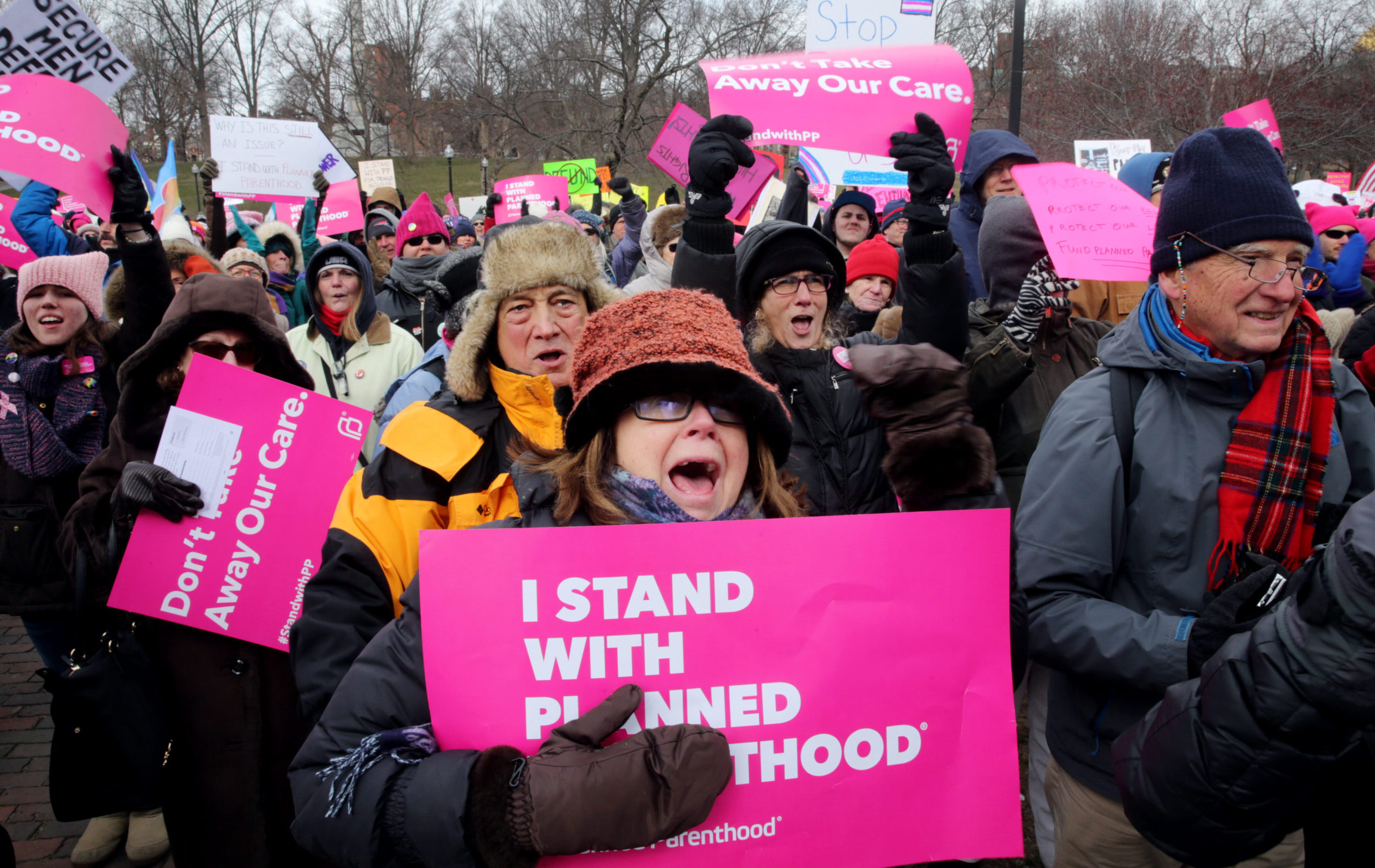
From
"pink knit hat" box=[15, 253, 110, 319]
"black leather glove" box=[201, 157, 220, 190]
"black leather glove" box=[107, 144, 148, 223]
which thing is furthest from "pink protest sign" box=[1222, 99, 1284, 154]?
"black leather glove" box=[201, 157, 220, 190]

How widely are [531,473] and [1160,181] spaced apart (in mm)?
4268

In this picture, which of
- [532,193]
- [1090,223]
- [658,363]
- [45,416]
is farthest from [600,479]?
[532,193]

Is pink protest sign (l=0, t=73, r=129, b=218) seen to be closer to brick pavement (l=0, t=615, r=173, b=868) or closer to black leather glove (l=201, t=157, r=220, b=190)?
brick pavement (l=0, t=615, r=173, b=868)

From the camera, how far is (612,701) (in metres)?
1.46

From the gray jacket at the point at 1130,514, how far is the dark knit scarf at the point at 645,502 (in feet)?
2.66

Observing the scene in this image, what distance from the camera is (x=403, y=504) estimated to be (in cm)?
220

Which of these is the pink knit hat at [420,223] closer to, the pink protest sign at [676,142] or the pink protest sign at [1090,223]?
the pink protest sign at [676,142]

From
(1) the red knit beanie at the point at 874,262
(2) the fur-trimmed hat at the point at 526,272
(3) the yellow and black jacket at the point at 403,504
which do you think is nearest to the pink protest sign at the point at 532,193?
(1) the red knit beanie at the point at 874,262

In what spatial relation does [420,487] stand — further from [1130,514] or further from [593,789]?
[1130,514]

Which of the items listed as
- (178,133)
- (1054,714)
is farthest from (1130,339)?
(178,133)

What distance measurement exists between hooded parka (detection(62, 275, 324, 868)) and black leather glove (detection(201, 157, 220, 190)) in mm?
5294

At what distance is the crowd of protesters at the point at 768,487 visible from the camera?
138 cm

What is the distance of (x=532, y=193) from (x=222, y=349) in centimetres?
936

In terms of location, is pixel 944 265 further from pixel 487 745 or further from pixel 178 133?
pixel 178 133
